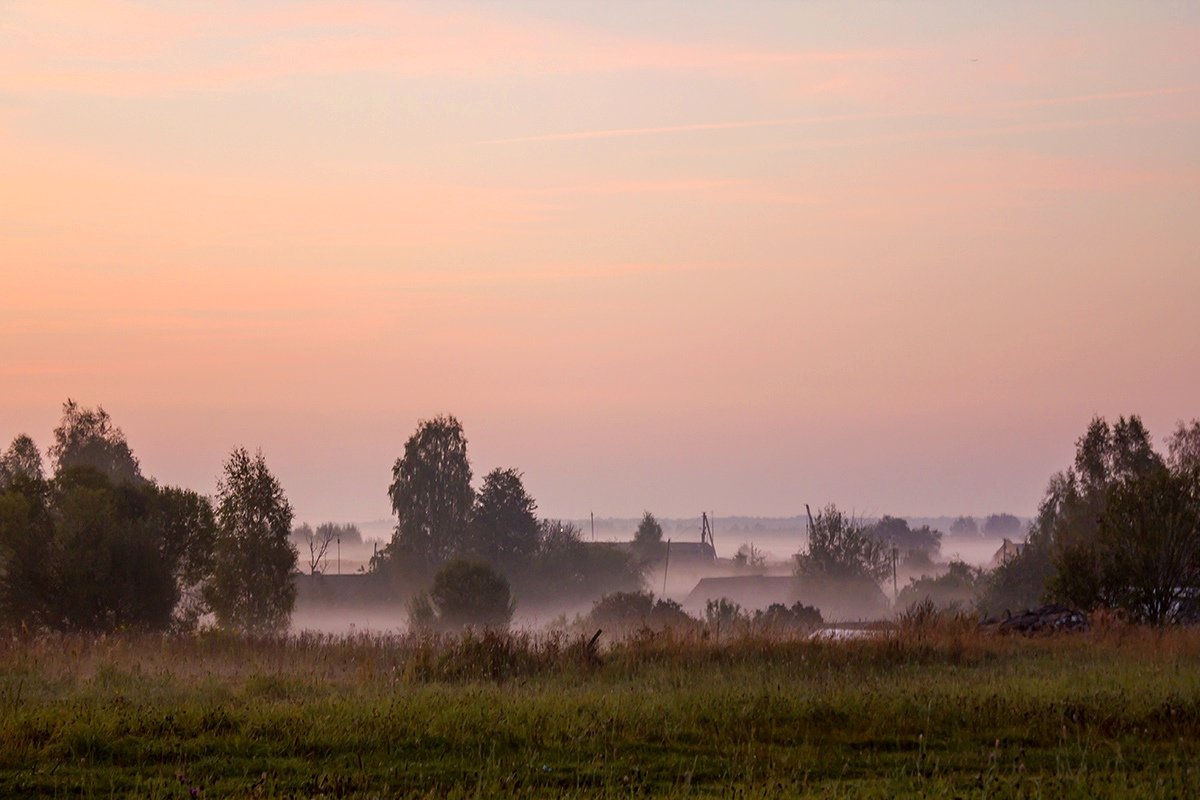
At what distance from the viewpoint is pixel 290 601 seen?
159 ft

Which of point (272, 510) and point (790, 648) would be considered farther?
point (272, 510)

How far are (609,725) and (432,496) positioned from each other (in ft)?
287

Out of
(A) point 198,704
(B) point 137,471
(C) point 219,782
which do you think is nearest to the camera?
(C) point 219,782

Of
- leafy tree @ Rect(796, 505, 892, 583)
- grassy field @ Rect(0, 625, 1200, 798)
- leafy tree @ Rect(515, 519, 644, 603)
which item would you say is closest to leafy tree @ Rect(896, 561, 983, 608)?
leafy tree @ Rect(796, 505, 892, 583)

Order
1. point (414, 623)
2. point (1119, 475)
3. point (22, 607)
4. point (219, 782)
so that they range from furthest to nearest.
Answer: point (414, 623), point (1119, 475), point (22, 607), point (219, 782)

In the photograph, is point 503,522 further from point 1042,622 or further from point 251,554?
point 1042,622

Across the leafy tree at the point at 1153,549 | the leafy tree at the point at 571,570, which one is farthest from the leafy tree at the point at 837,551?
the leafy tree at the point at 1153,549

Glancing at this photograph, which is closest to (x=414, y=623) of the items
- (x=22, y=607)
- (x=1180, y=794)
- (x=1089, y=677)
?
(x=22, y=607)

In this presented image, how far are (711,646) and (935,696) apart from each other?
6.68 m

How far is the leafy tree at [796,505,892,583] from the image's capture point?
94.0 m

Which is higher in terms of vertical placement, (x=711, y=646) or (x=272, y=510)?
(x=272, y=510)

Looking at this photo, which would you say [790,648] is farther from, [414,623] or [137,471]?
[137,471]

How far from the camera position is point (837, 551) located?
94.6 m

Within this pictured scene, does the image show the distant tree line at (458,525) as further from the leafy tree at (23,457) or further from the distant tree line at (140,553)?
the distant tree line at (140,553)
